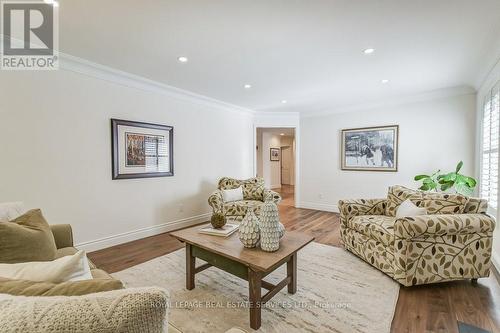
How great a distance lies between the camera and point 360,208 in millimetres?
Answer: 3141

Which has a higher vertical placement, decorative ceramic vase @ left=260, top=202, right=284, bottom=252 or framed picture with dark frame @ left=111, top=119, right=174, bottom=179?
framed picture with dark frame @ left=111, top=119, right=174, bottom=179

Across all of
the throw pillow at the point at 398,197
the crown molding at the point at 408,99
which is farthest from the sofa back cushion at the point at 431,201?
the crown molding at the point at 408,99

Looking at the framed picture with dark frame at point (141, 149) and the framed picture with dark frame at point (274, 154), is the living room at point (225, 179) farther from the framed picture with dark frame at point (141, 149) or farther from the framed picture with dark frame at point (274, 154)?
the framed picture with dark frame at point (274, 154)

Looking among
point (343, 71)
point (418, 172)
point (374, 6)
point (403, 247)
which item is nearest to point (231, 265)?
point (403, 247)

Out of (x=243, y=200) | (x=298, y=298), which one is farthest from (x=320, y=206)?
(x=298, y=298)

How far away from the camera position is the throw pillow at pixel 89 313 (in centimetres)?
52

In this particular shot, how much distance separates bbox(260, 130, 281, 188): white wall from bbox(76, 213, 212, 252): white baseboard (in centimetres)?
477

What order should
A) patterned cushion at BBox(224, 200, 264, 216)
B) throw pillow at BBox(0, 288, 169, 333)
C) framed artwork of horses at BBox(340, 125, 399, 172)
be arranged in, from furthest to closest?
framed artwork of horses at BBox(340, 125, 399, 172), patterned cushion at BBox(224, 200, 264, 216), throw pillow at BBox(0, 288, 169, 333)

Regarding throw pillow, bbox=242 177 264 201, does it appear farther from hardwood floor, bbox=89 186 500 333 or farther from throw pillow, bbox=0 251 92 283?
throw pillow, bbox=0 251 92 283

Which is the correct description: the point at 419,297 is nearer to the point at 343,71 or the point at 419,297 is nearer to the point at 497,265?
the point at 497,265

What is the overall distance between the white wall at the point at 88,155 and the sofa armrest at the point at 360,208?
266 cm

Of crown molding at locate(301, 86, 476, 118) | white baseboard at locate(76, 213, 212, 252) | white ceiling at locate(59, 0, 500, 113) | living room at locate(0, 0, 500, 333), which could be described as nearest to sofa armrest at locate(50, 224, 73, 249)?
living room at locate(0, 0, 500, 333)

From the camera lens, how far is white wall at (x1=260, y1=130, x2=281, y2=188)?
30.0ft

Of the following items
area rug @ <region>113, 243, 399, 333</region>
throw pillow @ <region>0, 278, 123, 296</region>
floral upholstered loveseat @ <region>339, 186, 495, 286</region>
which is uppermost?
throw pillow @ <region>0, 278, 123, 296</region>
